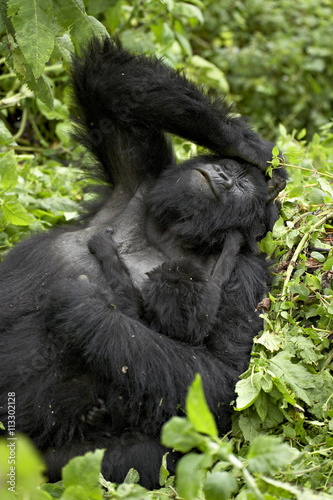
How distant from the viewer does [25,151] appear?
645 centimetres

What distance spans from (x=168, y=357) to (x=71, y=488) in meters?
1.21

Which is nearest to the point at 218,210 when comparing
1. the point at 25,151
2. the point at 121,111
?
the point at 121,111

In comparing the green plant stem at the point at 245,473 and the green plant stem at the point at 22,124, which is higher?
the green plant stem at the point at 245,473

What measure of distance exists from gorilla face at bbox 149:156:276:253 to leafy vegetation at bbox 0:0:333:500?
217 mm

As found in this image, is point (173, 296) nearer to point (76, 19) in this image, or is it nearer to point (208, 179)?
point (208, 179)

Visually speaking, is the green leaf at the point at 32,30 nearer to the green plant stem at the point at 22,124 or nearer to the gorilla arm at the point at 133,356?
the gorilla arm at the point at 133,356

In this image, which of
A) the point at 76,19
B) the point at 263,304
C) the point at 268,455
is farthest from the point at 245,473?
the point at 76,19

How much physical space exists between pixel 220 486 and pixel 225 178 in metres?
1.98

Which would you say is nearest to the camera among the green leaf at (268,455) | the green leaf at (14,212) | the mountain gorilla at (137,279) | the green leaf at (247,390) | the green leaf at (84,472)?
the green leaf at (268,455)

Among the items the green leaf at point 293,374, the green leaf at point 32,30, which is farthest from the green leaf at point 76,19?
the green leaf at point 293,374

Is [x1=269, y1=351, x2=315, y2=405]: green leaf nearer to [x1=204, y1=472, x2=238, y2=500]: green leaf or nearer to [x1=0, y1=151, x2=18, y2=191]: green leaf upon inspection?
[x1=204, y1=472, x2=238, y2=500]: green leaf

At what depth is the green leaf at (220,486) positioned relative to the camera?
1853 millimetres

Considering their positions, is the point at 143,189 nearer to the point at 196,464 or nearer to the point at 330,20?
the point at 196,464

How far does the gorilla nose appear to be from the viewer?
3.50 m
